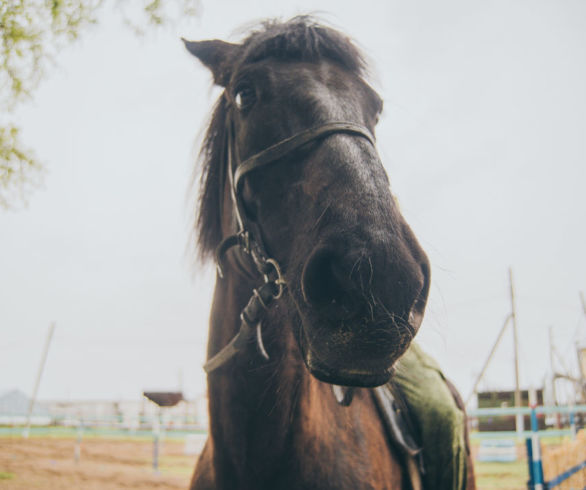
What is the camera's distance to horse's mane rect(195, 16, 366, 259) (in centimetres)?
171

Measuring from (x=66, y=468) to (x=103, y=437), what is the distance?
1540cm

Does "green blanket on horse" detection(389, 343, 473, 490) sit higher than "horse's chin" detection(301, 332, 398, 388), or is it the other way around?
"horse's chin" detection(301, 332, 398, 388)

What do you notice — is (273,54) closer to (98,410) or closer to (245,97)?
(245,97)

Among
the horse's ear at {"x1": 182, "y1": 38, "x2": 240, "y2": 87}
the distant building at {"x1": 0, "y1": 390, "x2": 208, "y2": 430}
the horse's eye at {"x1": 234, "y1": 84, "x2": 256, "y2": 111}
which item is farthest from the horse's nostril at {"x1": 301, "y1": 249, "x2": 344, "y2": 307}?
the distant building at {"x1": 0, "y1": 390, "x2": 208, "y2": 430}

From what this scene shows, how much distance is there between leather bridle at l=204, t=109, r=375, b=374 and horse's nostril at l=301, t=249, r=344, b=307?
0.24 metres

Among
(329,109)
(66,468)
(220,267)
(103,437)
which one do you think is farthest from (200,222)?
(103,437)

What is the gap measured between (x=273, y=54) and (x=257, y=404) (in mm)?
1375

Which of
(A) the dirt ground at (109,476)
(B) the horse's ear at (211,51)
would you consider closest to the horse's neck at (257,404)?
(B) the horse's ear at (211,51)

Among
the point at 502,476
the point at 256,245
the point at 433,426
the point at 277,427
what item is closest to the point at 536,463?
the point at 502,476

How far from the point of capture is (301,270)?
120 cm

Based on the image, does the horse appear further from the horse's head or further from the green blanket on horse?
the green blanket on horse

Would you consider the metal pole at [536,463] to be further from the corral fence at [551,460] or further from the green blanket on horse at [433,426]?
the green blanket on horse at [433,426]

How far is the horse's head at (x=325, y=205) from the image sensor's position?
1.04m

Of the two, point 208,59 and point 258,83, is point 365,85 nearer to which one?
point 258,83
